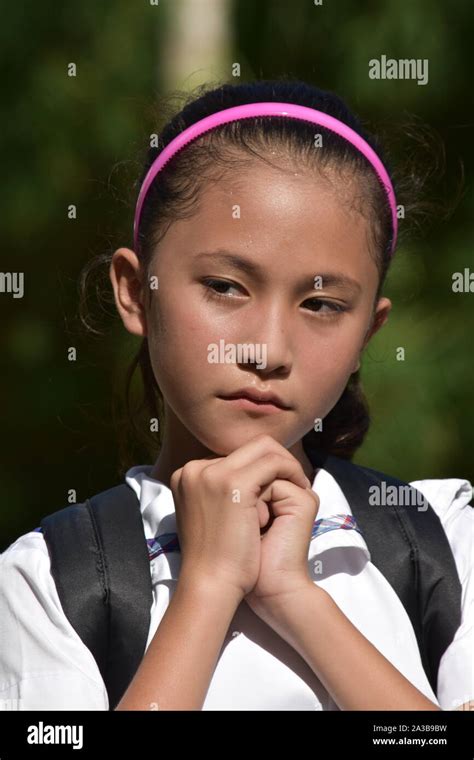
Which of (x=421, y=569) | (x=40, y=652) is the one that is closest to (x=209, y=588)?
(x=40, y=652)

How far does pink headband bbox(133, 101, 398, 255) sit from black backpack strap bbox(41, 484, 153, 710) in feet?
2.20

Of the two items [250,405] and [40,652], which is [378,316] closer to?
[250,405]

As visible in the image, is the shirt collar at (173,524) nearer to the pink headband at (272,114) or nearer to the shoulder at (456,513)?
the shoulder at (456,513)

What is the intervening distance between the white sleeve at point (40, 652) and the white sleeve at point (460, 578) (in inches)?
23.0

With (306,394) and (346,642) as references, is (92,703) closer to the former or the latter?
(346,642)

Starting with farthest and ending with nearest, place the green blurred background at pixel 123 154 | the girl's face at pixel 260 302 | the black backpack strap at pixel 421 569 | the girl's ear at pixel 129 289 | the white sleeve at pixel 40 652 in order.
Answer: the green blurred background at pixel 123 154 → the girl's ear at pixel 129 289 → the black backpack strap at pixel 421 569 → the girl's face at pixel 260 302 → the white sleeve at pixel 40 652

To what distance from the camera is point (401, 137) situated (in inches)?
101

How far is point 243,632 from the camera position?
1.83 m

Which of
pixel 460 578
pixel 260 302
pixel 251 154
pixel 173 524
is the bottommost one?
pixel 460 578

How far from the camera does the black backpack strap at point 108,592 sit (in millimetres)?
1750

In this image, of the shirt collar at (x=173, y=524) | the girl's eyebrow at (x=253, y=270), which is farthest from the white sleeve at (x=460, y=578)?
the girl's eyebrow at (x=253, y=270)

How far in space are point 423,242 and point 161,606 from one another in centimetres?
194

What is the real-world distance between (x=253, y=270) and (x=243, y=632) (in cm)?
60
